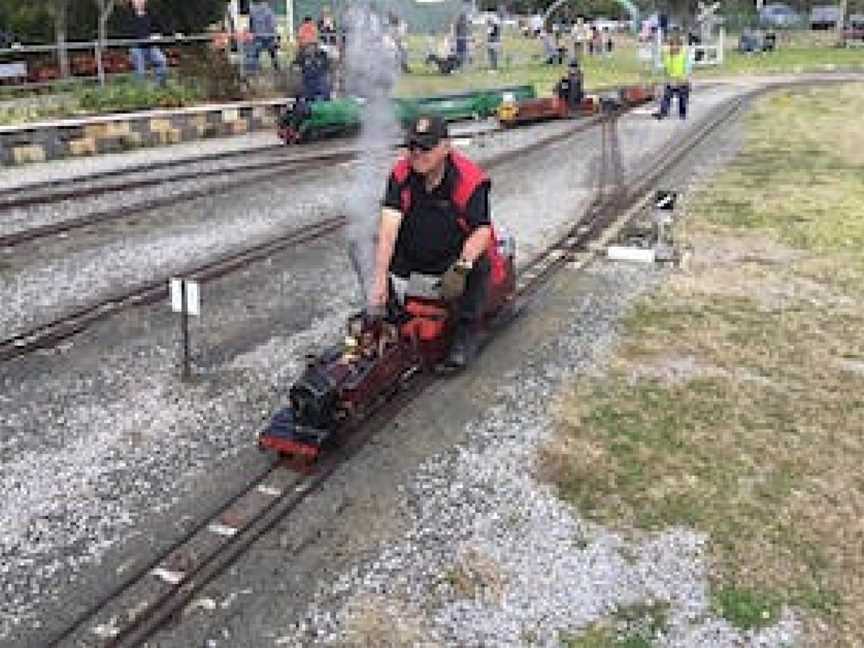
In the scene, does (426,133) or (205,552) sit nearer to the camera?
(205,552)

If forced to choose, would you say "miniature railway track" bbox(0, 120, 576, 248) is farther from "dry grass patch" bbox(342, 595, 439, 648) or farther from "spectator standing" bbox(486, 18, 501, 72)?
"spectator standing" bbox(486, 18, 501, 72)

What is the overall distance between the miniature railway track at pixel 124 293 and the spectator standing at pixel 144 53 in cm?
842

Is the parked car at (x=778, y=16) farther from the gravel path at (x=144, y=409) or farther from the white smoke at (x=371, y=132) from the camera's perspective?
the gravel path at (x=144, y=409)

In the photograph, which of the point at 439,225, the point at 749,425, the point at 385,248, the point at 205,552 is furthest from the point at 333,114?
the point at 205,552

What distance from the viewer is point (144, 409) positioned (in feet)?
27.3

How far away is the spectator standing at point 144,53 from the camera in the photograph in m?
23.2

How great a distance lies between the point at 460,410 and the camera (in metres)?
8.40

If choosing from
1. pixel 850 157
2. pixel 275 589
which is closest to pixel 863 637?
pixel 275 589

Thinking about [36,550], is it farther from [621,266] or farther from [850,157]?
[850,157]

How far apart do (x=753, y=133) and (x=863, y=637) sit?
18981 mm

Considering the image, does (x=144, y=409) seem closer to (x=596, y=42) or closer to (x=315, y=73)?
(x=315, y=73)

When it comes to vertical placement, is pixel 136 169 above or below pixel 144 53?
below

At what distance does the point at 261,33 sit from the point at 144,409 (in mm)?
19033

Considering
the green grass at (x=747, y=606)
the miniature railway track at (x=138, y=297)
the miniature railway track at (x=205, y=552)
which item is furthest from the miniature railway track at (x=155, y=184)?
the green grass at (x=747, y=606)
